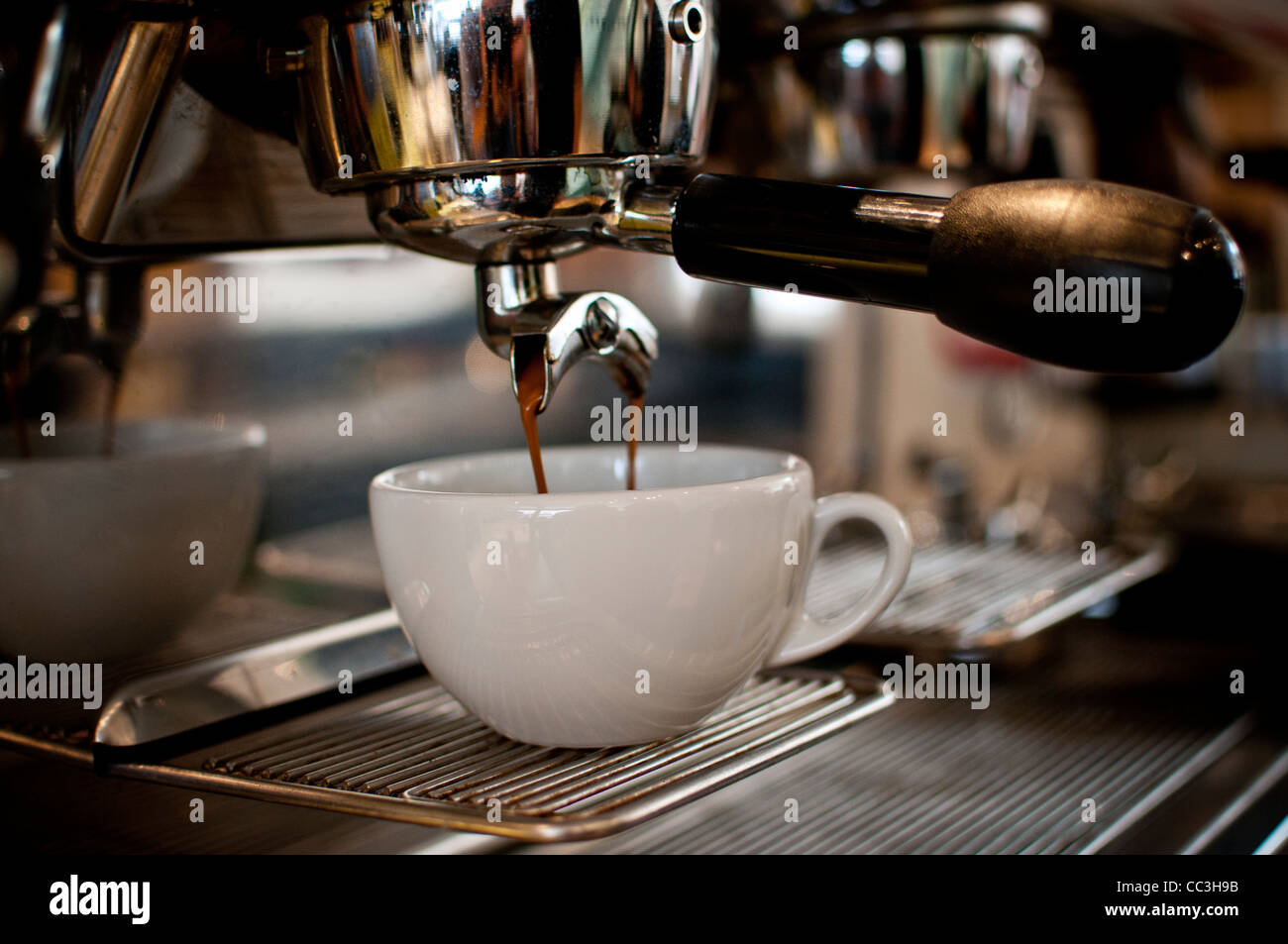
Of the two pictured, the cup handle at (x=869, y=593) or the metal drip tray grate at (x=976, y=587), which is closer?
the cup handle at (x=869, y=593)

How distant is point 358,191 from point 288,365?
13 centimetres

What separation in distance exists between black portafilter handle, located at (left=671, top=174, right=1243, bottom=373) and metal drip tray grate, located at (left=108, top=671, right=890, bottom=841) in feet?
0.41

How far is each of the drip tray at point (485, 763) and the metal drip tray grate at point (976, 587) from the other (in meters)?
0.11

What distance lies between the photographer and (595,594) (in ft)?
1.00

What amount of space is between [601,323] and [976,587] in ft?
0.96

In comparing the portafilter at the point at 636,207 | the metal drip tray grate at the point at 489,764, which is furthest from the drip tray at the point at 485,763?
the portafilter at the point at 636,207

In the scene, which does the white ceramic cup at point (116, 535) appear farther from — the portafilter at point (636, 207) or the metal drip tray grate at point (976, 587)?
the metal drip tray grate at point (976, 587)

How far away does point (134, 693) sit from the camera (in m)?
0.34

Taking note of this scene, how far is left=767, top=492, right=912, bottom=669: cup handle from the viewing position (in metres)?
0.37

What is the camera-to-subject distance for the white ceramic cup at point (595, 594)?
0.30 meters

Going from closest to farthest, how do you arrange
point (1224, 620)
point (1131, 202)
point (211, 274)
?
point (1131, 202) → point (211, 274) → point (1224, 620)

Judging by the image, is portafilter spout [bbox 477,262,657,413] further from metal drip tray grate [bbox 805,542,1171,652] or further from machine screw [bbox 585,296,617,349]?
metal drip tray grate [bbox 805,542,1171,652]
